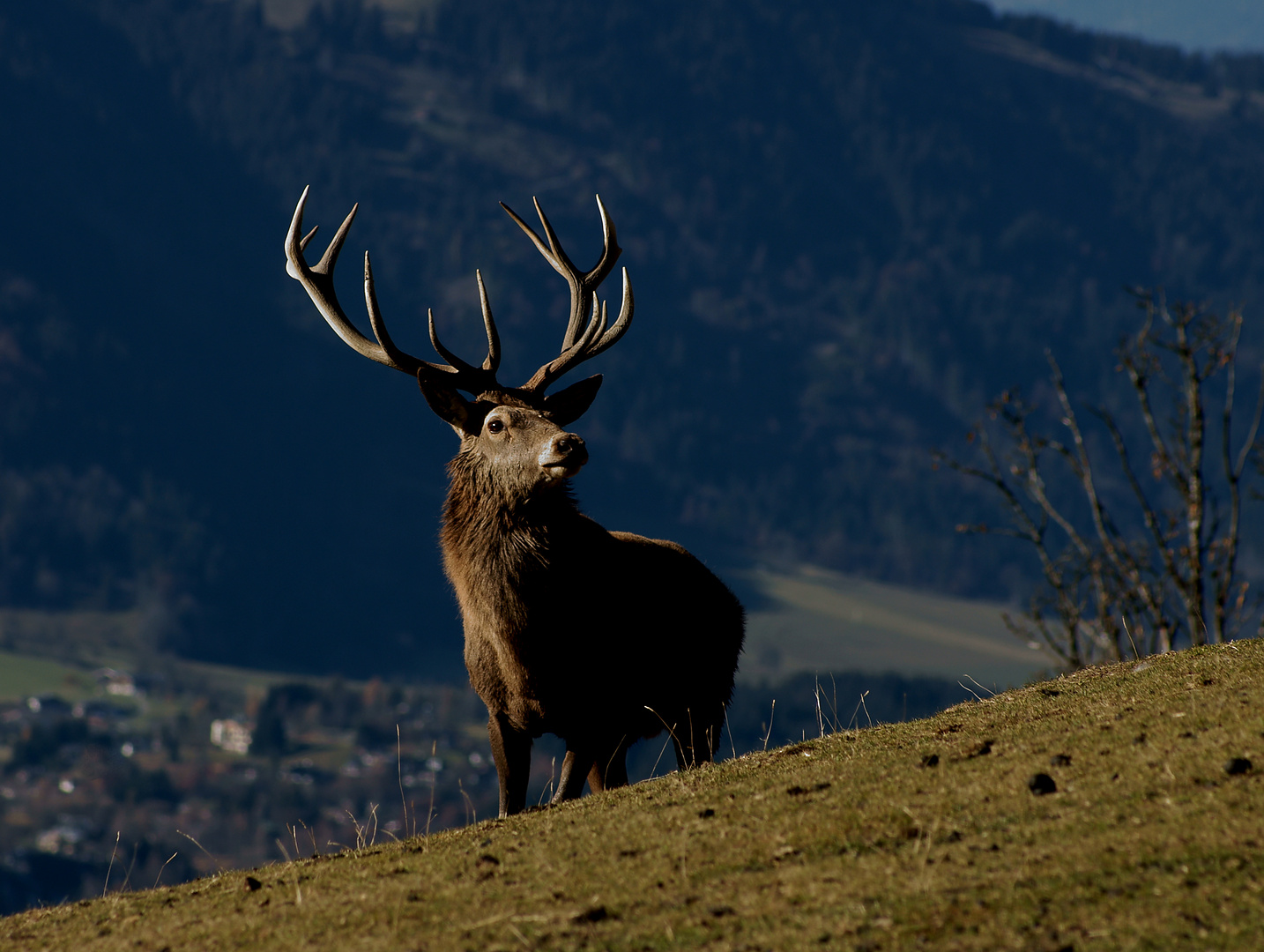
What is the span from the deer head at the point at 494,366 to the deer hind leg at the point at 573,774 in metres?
2.19

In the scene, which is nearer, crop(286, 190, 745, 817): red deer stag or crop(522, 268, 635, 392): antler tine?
crop(286, 190, 745, 817): red deer stag

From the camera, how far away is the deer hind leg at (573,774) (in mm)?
10797

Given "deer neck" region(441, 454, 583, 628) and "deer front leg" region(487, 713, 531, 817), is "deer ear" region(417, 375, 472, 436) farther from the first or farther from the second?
"deer front leg" region(487, 713, 531, 817)

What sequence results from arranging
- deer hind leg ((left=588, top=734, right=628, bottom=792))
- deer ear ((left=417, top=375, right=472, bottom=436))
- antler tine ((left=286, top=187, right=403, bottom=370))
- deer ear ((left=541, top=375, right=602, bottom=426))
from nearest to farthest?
deer hind leg ((left=588, top=734, right=628, bottom=792)), deer ear ((left=417, top=375, right=472, bottom=436)), deer ear ((left=541, top=375, right=602, bottom=426)), antler tine ((left=286, top=187, right=403, bottom=370))

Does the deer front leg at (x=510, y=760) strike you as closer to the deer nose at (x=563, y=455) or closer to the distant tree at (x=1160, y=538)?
the deer nose at (x=563, y=455)

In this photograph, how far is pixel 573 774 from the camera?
11.0 metres

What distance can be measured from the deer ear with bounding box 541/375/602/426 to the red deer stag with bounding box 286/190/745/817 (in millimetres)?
19

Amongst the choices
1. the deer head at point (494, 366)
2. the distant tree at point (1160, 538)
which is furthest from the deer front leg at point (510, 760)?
the distant tree at point (1160, 538)


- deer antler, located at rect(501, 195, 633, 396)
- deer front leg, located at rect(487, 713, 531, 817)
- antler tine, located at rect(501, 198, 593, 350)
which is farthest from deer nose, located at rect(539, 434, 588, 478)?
antler tine, located at rect(501, 198, 593, 350)

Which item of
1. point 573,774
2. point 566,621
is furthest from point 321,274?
point 573,774

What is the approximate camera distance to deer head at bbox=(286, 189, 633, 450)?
39.9 ft

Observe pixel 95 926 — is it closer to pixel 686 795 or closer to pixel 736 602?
pixel 686 795

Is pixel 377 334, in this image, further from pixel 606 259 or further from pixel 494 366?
pixel 606 259

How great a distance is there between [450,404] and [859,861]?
6641mm
